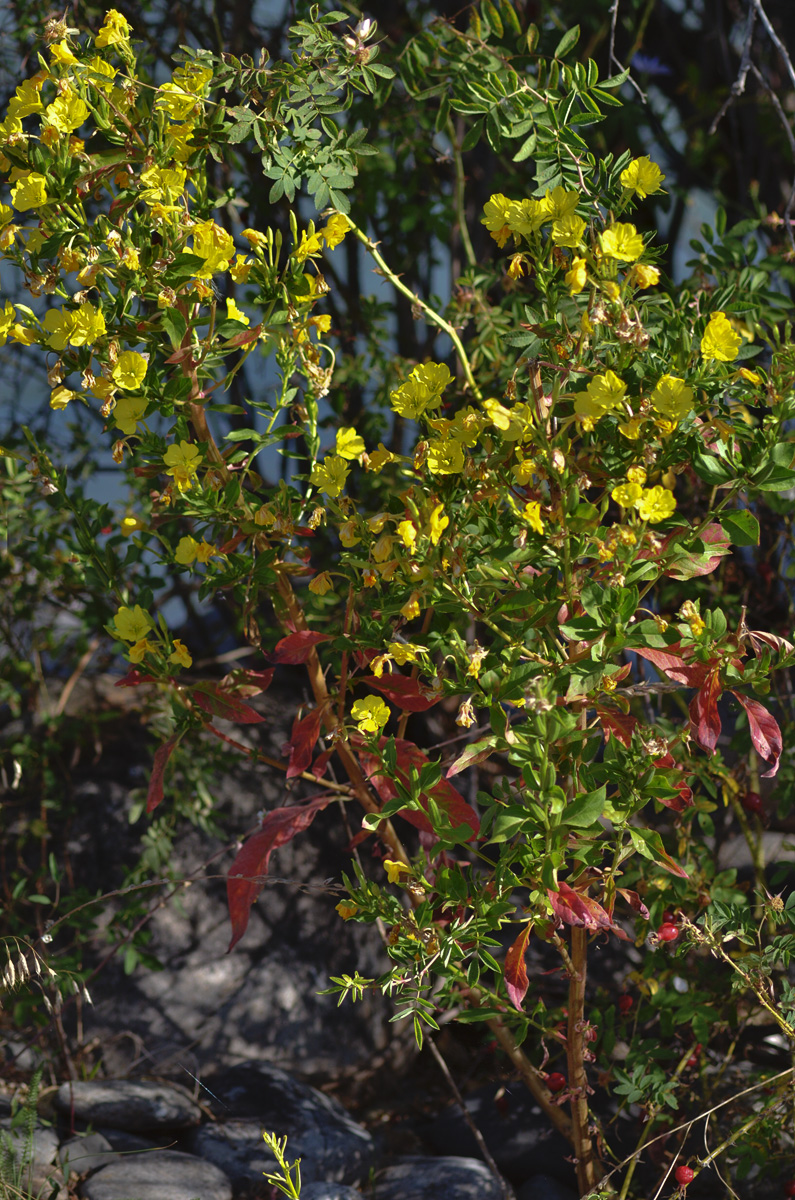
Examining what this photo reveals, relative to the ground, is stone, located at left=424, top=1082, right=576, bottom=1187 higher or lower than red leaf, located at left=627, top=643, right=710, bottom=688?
lower

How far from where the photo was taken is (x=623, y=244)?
1005 mm

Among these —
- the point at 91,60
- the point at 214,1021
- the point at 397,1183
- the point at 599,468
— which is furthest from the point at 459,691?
the point at 214,1021

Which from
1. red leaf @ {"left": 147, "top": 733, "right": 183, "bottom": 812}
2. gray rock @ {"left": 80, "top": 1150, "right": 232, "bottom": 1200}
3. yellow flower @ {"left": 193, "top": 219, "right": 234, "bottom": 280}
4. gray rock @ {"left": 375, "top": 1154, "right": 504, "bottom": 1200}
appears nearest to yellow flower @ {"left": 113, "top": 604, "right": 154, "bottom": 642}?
red leaf @ {"left": 147, "top": 733, "right": 183, "bottom": 812}

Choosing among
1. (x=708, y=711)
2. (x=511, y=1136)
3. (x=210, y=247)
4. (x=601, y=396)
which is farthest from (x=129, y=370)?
(x=511, y=1136)

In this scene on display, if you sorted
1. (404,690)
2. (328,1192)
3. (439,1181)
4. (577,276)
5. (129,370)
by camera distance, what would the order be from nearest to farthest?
(577,276), (129,370), (404,690), (328,1192), (439,1181)

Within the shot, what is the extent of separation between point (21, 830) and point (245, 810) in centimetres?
48

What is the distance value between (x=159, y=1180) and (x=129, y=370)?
1.17 meters

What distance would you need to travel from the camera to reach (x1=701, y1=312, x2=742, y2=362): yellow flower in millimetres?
1001

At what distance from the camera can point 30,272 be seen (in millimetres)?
1109

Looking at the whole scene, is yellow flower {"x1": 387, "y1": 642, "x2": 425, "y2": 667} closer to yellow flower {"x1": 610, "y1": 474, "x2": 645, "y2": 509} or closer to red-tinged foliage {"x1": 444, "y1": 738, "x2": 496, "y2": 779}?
red-tinged foliage {"x1": 444, "y1": 738, "x2": 496, "y2": 779}

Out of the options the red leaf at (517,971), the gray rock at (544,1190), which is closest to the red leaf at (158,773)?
the red leaf at (517,971)

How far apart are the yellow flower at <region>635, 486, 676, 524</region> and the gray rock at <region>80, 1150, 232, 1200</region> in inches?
45.9

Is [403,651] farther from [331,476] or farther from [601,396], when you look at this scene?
[601,396]

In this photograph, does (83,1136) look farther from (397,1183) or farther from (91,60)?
(91,60)
